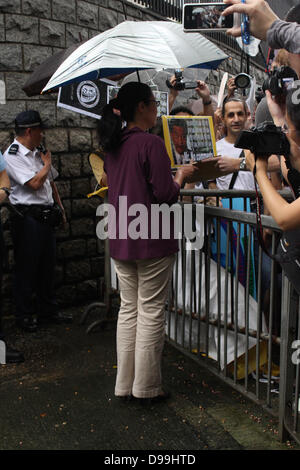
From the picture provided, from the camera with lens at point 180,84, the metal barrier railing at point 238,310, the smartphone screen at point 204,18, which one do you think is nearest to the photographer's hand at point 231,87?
the camera with lens at point 180,84

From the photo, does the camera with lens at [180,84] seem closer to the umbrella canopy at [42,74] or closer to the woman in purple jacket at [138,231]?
the umbrella canopy at [42,74]

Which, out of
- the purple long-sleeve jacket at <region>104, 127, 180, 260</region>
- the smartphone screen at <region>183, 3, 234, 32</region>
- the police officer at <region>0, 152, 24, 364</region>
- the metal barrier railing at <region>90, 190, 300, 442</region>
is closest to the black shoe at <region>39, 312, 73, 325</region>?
the police officer at <region>0, 152, 24, 364</region>

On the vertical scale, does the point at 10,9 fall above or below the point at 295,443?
above

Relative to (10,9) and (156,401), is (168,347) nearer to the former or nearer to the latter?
(156,401)

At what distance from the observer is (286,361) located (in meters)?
2.92

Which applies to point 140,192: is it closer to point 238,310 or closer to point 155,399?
point 238,310

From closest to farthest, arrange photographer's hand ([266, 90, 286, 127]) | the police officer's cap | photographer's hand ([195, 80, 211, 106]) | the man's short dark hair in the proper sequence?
photographer's hand ([266, 90, 286, 127]) < the man's short dark hair < photographer's hand ([195, 80, 211, 106]) < the police officer's cap

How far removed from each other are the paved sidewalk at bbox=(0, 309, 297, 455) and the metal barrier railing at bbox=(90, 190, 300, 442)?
13 centimetres

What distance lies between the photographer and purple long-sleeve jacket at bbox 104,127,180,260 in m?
3.35

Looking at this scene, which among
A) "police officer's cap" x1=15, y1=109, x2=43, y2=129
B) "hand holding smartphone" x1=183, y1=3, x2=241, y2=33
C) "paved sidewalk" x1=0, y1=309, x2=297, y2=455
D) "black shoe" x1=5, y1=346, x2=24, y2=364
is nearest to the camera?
"hand holding smartphone" x1=183, y1=3, x2=241, y2=33

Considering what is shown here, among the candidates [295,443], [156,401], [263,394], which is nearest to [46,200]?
[156,401]

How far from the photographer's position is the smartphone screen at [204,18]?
2711 mm

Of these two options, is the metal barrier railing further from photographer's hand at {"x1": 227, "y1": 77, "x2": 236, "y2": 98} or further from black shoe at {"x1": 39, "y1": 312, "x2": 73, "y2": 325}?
photographer's hand at {"x1": 227, "y1": 77, "x2": 236, "y2": 98}
